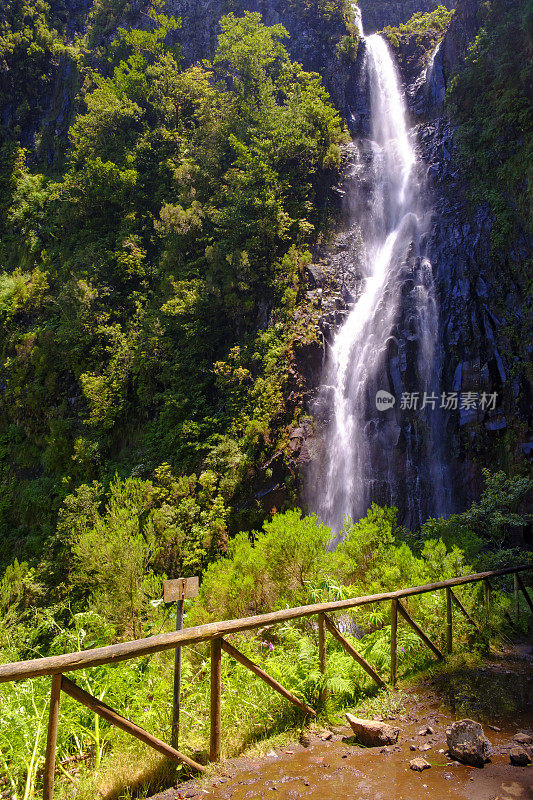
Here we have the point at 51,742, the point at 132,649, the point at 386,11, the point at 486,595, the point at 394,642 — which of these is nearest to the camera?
the point at 51,742

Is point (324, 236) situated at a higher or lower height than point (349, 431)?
higher

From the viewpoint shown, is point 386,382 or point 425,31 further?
point 425,31

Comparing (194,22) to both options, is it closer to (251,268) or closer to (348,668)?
(251,268)

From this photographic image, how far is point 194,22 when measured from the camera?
1079 inches

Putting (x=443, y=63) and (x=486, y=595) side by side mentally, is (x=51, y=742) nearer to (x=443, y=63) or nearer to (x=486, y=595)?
(x=486, y=595)

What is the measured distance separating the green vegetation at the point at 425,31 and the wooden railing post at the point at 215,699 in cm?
2638

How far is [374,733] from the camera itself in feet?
11.7

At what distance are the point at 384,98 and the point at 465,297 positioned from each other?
525 inches

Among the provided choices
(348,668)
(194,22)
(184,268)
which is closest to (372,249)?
(184,268)

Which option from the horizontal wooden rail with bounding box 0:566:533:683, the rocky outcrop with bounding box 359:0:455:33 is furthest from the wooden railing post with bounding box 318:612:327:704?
the rocky outcrop with bounding box 359:0:455:33

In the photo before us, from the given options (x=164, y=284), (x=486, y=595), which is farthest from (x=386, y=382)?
(x=164, y=284)

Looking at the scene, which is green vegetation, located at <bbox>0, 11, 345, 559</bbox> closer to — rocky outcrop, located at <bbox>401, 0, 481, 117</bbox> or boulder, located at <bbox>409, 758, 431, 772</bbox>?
rocky outcrop, located at <bbox>401, 0, 481, 117</bbox>

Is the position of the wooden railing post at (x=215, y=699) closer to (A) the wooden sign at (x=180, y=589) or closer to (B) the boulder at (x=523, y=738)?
(A) the wooden sign at (x=180, y=589)

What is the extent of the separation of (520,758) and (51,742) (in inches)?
122
